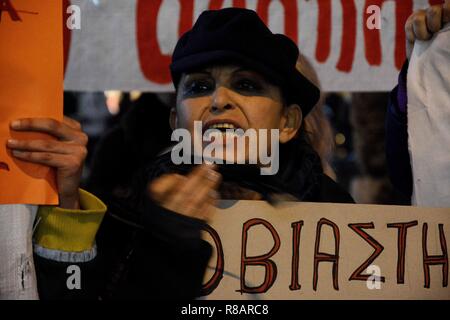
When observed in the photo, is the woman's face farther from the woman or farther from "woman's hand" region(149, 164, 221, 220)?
"woman's hand" region(149, 164, 221, 220)

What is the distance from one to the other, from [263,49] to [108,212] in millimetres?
390

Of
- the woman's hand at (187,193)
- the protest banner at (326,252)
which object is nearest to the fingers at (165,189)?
the woman's hand at (187,193)

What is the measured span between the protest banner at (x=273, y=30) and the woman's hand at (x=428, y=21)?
283 mm

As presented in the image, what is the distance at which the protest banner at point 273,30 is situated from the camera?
1591 mm

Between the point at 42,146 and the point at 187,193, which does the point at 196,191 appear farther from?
the point at 42,146

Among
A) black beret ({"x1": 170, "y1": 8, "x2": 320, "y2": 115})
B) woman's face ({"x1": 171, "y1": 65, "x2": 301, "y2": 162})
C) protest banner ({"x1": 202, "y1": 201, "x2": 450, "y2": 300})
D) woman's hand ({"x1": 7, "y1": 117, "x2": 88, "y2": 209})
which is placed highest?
black beret ({"x1": 170, "y1": 8, "x2": 320, "y2": 115})

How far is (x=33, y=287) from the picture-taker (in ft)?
3.82

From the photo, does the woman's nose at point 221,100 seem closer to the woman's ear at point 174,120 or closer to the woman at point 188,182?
the woman at point 188,182

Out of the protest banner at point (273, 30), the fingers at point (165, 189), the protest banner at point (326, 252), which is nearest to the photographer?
the fingers at point (165, 189)

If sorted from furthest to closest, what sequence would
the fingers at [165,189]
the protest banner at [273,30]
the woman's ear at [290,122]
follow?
the protest banner at [273,30] < the woman's ear at [290,122] < the fingers at [165,189]

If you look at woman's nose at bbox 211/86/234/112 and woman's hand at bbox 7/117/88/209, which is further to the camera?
woman's nose at bbox 211/86/234/112

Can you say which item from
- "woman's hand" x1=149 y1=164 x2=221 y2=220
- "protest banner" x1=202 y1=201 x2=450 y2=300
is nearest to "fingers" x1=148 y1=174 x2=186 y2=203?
"woman's hand" x1=149 y1=164 x2=221 y2=220

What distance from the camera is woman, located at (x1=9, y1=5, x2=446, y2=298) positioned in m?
1.15

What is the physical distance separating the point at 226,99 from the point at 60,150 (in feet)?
1.01
